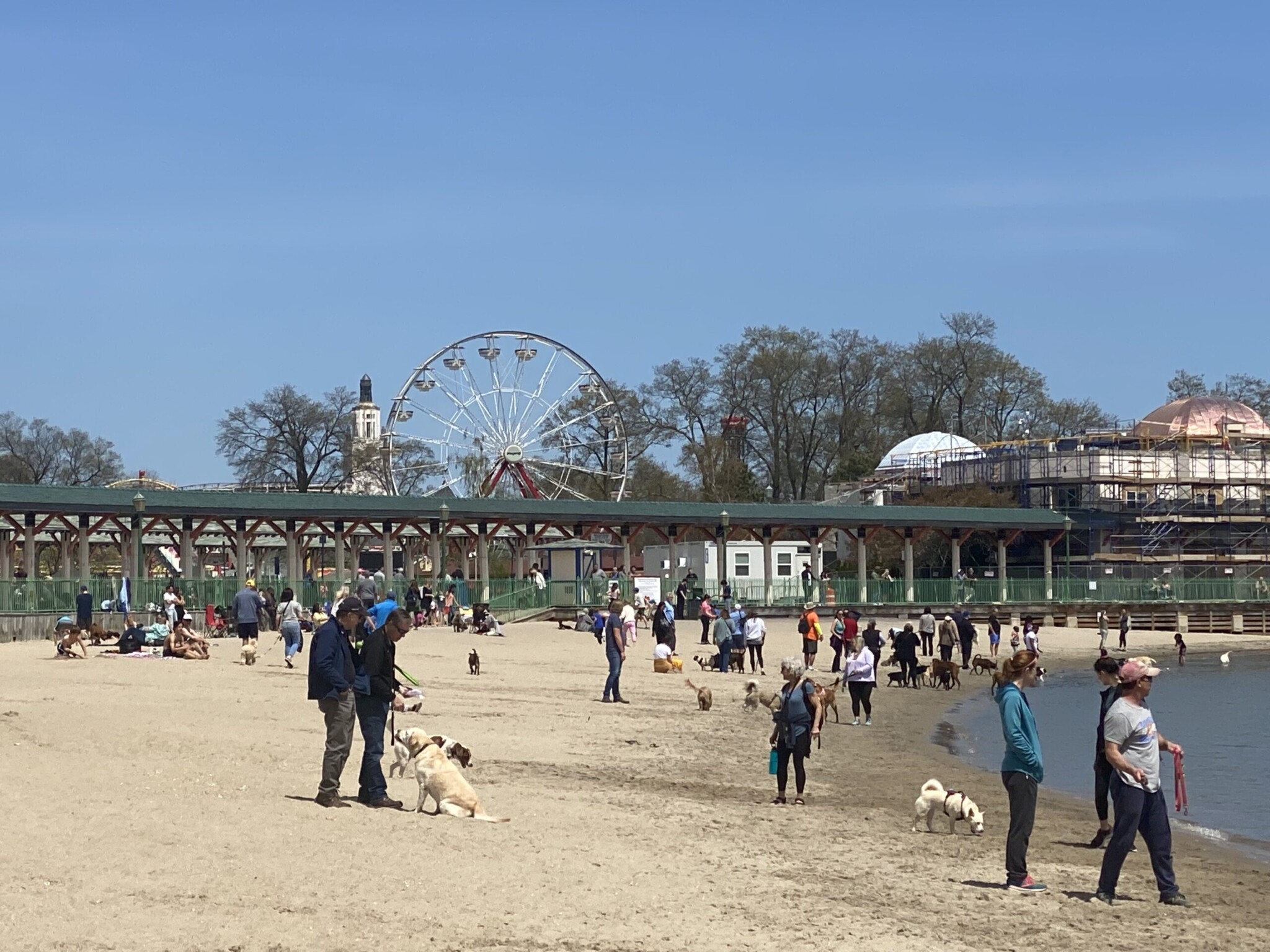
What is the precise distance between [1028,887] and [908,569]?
49299 mm

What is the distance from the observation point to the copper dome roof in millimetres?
78312

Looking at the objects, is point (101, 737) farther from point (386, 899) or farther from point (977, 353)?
point (977, 353)

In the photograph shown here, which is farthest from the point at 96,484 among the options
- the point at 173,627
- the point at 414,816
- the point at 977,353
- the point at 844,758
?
the point at 414,816

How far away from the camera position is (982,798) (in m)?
17.4

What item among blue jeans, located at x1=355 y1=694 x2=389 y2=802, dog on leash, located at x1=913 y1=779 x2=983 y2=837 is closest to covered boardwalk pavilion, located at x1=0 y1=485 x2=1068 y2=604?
blue jeans, located at x1=355 y1=694 x2=389 y2=802

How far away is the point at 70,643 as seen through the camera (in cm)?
2742

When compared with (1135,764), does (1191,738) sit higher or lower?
lower

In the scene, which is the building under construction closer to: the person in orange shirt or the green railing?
the green railing

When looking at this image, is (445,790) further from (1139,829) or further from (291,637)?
(291,637)

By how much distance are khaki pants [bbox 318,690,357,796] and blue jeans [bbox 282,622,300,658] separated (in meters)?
15.6

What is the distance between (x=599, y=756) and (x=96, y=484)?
277 feet

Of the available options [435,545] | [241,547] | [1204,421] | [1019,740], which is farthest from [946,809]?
[1204,421]

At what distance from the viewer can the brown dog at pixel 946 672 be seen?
3356 centimetres

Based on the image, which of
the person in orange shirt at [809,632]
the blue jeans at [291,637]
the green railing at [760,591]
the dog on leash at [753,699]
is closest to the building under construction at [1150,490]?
the green railing at [760,591]
